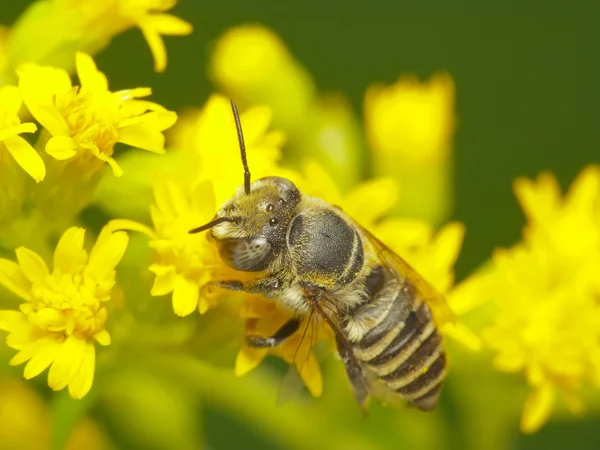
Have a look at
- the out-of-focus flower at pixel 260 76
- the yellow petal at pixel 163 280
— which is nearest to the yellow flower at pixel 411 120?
the out-of-focus flower at pixel 260 76

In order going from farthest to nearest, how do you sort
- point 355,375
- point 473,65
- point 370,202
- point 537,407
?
point 473,65, point 537,407, point 370,202, point 355,375

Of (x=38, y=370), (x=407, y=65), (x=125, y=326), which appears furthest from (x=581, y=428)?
(x=38, y=370)

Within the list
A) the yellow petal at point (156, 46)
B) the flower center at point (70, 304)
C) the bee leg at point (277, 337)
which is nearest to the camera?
the flower center at point (70, 304)

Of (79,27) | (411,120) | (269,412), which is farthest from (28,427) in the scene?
(411,120)

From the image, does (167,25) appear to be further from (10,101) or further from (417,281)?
(417,281)

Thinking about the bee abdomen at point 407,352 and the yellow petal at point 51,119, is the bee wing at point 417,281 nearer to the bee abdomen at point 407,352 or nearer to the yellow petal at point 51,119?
the bee abdomen at point 407,352

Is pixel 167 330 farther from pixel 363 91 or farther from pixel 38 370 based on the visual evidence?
pixel 363 91
